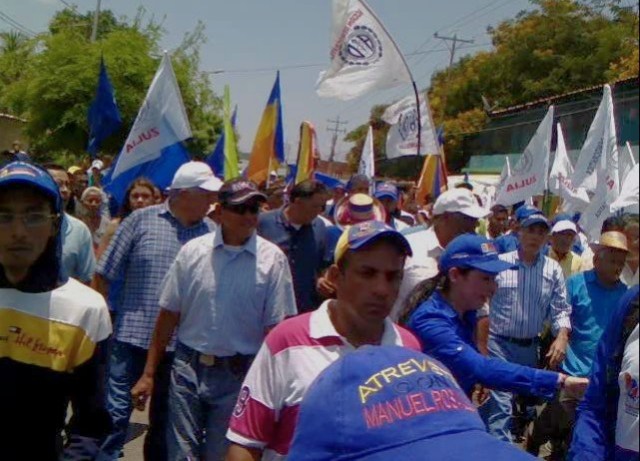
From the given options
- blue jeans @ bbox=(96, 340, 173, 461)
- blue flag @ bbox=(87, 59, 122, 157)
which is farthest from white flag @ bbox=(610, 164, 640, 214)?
blue flag @ bbox=(87, 59, 122, 157)

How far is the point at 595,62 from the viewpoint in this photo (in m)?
30.7

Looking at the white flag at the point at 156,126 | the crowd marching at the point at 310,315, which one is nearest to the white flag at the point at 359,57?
the crowd marching at the point at 310,315

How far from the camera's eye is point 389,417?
3.98ft

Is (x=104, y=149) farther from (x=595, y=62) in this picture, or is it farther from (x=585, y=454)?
(x=585, y=454)

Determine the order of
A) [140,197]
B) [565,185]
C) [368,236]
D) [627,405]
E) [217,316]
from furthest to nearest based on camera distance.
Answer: [565,185]
[140,197]
[217,316]
[368,236]
[627,405]

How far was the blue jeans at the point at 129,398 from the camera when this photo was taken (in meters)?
4.97

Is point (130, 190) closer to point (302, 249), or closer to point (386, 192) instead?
point (302, 249)

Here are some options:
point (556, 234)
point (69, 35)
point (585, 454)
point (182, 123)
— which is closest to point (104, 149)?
point (69, 35)

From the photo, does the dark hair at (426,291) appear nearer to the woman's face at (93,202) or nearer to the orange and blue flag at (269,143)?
the woman's face at (93,202)

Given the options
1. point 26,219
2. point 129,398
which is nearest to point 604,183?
point 129,398

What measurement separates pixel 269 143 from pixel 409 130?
5.36 ft

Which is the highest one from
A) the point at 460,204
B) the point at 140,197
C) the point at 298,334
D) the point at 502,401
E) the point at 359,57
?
the point at 359,57

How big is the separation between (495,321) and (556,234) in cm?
187

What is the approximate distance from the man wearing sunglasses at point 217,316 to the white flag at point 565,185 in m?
4.61
